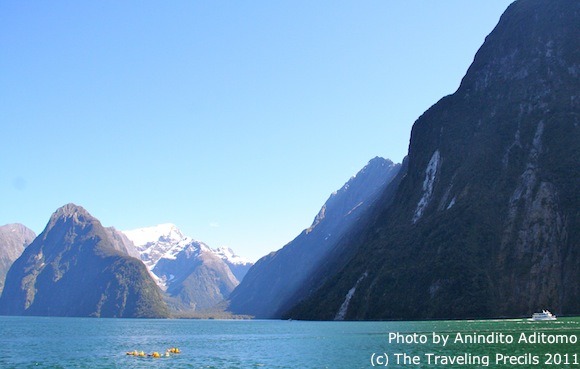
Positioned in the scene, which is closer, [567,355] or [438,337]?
[567,355]

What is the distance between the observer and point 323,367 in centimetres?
7919

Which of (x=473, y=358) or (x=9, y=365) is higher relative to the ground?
(x=9, y=365)

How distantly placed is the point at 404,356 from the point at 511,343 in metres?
22.0

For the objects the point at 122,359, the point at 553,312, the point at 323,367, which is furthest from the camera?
the point at 553,312

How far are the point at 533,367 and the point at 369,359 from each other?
23984 mm

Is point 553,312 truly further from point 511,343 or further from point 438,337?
point 511,343

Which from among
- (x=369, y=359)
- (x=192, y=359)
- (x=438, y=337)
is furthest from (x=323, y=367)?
(x=438, y=337)

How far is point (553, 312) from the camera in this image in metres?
198

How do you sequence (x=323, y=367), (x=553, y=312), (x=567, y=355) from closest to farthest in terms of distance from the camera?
1. (x=567, y=355)
2. (x=323, y=367)
3. (x=553, y=312)

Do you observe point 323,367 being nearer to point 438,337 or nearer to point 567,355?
point 567,355

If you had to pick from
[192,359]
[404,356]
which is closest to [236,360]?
[192,359]

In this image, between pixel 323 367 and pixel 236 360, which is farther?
pixel 236 360

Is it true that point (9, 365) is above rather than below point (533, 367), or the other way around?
above

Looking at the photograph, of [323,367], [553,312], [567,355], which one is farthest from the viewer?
[553,312]
